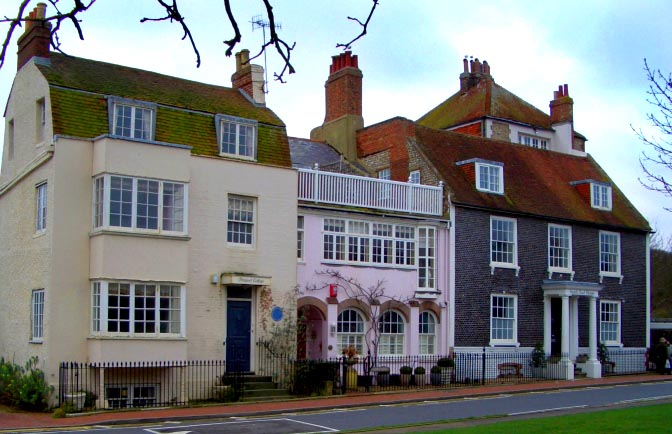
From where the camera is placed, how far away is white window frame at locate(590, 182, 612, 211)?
3853 centimetres

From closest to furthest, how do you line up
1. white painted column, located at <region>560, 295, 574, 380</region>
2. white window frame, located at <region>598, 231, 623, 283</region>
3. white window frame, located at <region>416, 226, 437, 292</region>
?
white window frame, located at <region>416, 226, 437, 292</region> → white painted column, located at <region>560, 295, 574, 380</region> → white window frame, located at <region>598, 231, 623, 283</region>

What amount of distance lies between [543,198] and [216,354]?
653 inches

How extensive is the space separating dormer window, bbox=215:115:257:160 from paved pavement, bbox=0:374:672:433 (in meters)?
7.72

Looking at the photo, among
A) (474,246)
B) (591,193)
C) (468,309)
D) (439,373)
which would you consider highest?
(591,193)

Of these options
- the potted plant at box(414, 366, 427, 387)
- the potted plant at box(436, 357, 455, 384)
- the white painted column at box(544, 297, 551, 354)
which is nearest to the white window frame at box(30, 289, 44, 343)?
the potted plant at box(414, 366, 427, 387)

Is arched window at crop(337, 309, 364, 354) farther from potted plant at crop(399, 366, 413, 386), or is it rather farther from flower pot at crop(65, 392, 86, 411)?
flower pot at crop(65, 392, 86, 411)

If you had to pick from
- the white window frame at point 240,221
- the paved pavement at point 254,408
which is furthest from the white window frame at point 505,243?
the white window frame at point 240,221

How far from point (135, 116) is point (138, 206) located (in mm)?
2938

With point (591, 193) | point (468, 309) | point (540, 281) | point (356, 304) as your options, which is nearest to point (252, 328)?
point (356, 304)

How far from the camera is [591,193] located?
3847 cm

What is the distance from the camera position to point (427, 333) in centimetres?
3225

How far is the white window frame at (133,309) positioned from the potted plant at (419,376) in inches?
357

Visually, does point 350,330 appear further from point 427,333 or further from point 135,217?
point 135,217

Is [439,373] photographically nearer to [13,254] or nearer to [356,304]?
[356,304]
